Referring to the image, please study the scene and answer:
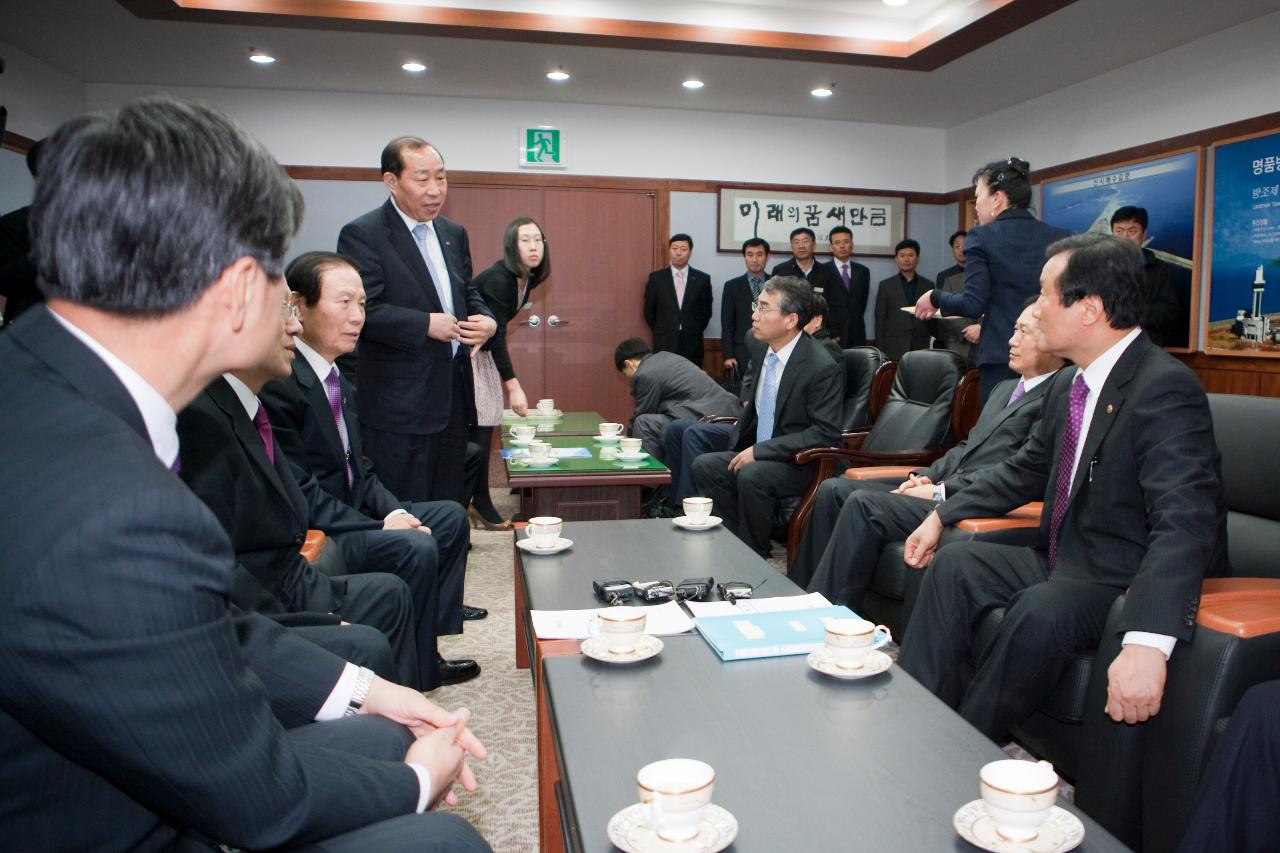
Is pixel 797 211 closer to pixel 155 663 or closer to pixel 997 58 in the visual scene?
pixel 997 58

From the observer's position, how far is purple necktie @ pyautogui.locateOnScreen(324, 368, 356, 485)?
2.49 m

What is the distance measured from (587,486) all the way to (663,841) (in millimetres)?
2267

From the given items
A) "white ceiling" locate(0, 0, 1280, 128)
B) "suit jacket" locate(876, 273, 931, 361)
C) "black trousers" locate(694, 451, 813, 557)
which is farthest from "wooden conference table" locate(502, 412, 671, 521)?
"suit jacket" locate(876, 273, 931, 361)

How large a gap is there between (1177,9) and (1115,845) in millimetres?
5483

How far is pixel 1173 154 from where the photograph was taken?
19.4 feet

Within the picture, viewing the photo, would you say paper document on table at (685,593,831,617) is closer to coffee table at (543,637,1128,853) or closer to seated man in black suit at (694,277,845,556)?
coffee table at (543,637,1128,853)

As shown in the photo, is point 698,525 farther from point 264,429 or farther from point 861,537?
point 264,429

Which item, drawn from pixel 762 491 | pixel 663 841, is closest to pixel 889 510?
pixel 762 491

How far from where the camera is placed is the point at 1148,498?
73.5 inches

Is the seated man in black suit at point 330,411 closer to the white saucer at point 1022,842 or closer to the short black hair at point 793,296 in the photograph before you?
the white saucer at point 1022,842

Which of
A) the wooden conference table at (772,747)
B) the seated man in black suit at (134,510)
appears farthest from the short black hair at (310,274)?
the seated man in black suit at (134,510)

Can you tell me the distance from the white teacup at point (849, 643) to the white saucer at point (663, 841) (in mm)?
490

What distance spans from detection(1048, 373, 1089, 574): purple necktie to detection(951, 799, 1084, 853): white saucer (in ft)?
4.10

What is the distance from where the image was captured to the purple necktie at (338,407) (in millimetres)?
2490
